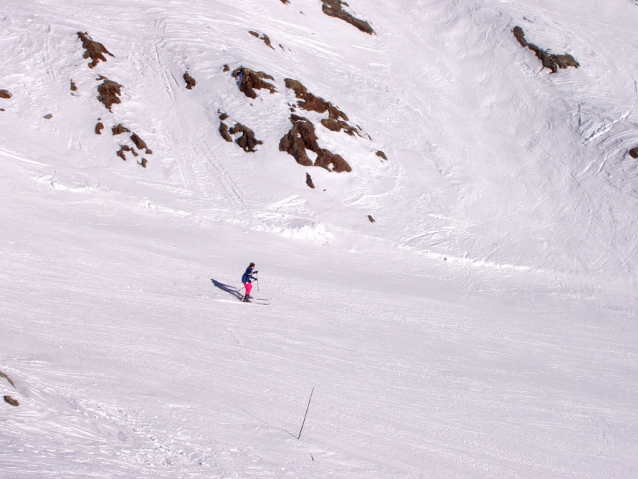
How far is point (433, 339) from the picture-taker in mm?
13484

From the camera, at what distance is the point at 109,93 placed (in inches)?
888

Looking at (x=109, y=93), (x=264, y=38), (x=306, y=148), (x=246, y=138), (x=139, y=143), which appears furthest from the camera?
(x=264, y=38)

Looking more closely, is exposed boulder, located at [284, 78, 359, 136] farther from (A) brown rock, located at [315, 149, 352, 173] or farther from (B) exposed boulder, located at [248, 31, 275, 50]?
(B) exposed boulder, located at [248, 31, 275, 50]

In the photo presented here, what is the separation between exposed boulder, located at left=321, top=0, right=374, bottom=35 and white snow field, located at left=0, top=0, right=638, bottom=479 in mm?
749

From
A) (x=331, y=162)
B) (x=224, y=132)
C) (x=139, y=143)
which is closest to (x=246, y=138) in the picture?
(x=224, y=132)

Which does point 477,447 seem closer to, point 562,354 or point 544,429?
point 544,429

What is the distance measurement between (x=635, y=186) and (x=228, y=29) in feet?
77.1

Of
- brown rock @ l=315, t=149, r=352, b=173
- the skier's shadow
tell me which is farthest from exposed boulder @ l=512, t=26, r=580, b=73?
the skier's shadow

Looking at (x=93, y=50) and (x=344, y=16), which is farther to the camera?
(x=344, y=16)

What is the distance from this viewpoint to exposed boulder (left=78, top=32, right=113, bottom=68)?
79.0 ft

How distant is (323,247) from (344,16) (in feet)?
80.5

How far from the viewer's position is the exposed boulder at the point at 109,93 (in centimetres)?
2216

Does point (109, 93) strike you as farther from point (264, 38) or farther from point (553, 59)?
point (553, 59)

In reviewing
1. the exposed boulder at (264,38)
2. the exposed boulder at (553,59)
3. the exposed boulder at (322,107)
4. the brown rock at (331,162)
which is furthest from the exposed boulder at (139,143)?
the exposed boulder at (553,59)
